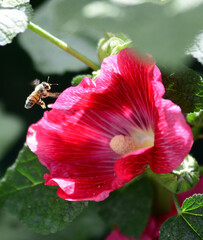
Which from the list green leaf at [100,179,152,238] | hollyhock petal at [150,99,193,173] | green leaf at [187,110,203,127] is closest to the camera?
hollyhock petal at [150,99,193,173]

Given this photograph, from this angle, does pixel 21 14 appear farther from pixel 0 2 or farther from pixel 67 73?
pixel 67 73

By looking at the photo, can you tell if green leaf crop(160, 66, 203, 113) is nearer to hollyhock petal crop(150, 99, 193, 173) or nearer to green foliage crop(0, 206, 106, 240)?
hollyhock petal crop(150, 99, 193, 173)

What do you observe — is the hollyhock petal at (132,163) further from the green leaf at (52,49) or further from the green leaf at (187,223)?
the green leaf at (52,49)

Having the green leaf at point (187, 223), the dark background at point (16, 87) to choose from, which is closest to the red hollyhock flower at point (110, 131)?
the green leaf at point (187, 223)

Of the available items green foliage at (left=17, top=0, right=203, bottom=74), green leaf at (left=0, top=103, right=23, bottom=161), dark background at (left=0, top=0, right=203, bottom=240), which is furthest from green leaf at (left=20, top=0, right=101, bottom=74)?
green foliage at (left=17, top=0, right=203, bottom=74)

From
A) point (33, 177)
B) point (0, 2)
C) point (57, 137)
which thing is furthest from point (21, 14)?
point (33, 177)

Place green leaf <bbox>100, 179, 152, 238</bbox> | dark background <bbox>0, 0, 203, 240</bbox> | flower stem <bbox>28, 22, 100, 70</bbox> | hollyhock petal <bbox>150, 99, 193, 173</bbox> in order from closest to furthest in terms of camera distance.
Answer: hollyhock petal <bbox>150, 99, 193, 173</bbox>
flower stem <bbox>28, 22, 100, 70</bbox>
green leaf <bbox>100, 179, 152, 238</bbox>
dark background <bbox>0, 0, 203, 240</bbox>
